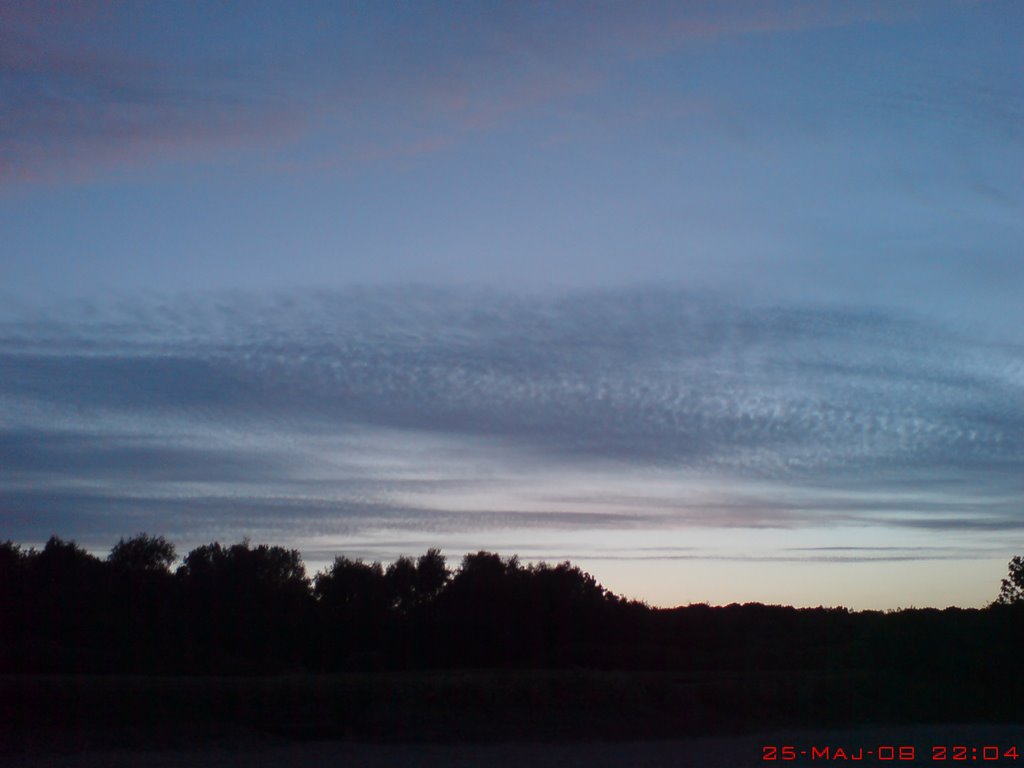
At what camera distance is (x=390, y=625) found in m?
58.1

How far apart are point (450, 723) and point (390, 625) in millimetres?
25457

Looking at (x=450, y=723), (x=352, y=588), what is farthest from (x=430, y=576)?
(x=450, y=723)

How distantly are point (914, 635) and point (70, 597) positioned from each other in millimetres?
39941

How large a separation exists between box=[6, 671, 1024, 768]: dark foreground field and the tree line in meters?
9.15

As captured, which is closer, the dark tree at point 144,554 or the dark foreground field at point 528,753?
the dark foreground field at point 528,753

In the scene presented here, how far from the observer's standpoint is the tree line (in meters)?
48.1

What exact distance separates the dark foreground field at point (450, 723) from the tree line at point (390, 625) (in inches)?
360

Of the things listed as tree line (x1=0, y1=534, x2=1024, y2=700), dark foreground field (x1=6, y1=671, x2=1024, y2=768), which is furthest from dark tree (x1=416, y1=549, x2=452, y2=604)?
dark foreground field (x1=6, y1=671, x2=1024, y2=768)

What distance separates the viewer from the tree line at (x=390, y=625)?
48125 mm

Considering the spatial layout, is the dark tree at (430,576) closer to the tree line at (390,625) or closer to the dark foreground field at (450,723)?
the tree line at (390,625)
